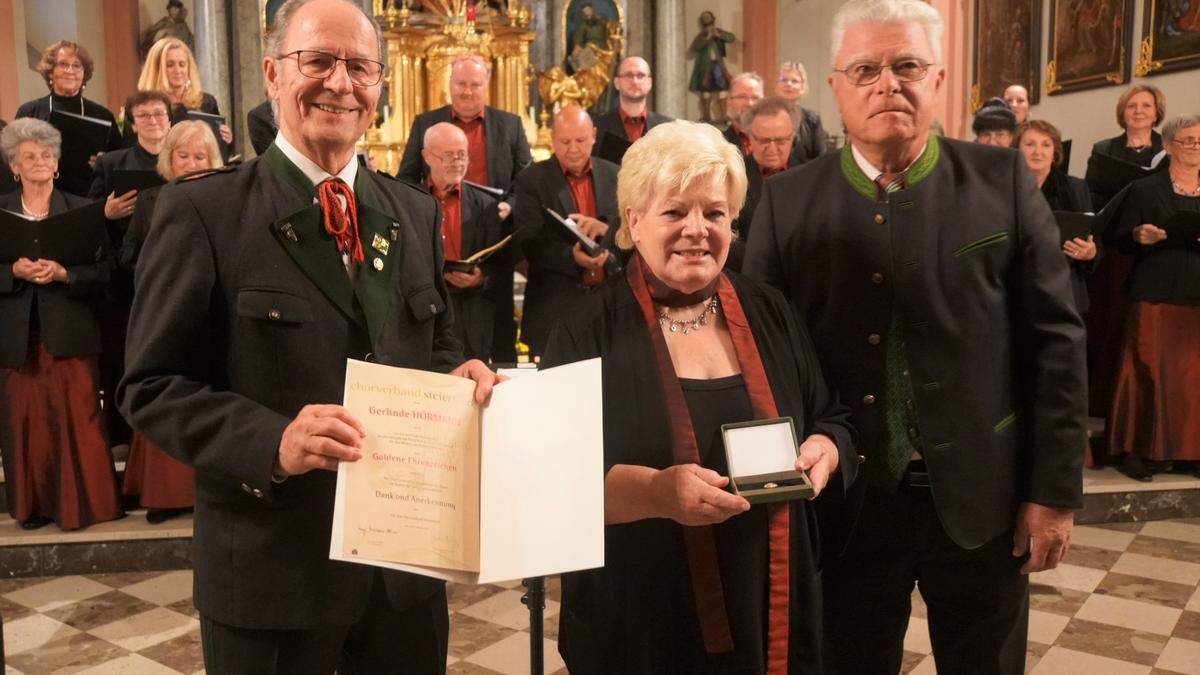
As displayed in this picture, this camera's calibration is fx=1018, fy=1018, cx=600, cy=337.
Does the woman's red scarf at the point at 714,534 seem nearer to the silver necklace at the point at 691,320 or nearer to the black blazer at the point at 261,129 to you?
the silver necklace at the point at 691,320

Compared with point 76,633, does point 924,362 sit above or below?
above

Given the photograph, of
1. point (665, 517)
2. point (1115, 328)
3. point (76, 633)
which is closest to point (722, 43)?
point (1115, 328)

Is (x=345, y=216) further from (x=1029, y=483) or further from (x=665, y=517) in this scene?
(x=1029, y=483)

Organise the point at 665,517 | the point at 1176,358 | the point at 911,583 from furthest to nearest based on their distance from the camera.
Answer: the point at 1176,358, the point at 911,583, the point at 665,517

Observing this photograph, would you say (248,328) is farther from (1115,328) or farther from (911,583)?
(1115,328)

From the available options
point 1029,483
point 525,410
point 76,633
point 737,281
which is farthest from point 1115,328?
point 76,633

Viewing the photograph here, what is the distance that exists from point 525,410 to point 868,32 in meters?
0.95

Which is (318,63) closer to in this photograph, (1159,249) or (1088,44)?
(1159,249)

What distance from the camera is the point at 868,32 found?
1874 mm

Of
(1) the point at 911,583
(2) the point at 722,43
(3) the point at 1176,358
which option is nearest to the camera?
(1) the point at 911,583

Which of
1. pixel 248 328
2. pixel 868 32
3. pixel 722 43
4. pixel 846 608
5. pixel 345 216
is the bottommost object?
pixel 846 608

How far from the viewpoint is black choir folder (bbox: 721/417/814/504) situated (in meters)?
1.62

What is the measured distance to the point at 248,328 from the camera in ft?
5.15

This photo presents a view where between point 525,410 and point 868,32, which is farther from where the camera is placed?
point 868,32
